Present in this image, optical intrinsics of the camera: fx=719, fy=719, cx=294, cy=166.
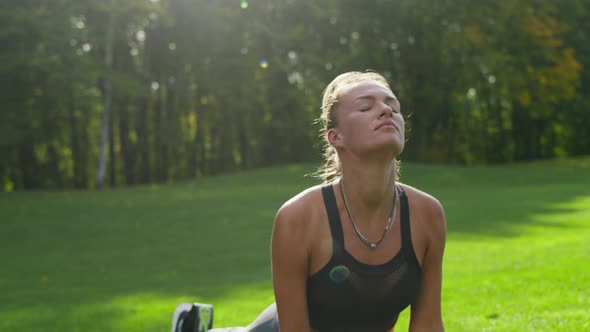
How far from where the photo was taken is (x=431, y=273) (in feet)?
11.7

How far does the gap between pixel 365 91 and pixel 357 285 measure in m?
0.90

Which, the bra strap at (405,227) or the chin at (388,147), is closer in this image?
the chin at (388,147)

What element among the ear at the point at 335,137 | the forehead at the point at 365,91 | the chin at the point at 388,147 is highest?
the forehead at the point at 365,91

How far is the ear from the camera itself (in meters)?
3.41

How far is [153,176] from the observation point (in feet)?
168

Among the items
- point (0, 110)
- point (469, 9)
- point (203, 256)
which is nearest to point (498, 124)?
point (469, 9)

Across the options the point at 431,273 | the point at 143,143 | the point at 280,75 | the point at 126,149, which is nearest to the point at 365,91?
the point at 431,273

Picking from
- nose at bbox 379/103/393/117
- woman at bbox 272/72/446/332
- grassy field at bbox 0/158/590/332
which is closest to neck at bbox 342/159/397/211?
woman at bbox 272/72/446/332

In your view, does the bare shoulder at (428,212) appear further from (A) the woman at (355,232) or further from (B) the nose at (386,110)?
(B) the nose at (386,110)

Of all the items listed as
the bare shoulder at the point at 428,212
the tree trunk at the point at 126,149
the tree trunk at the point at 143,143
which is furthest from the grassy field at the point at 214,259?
the tree trunk at the point at 143,143

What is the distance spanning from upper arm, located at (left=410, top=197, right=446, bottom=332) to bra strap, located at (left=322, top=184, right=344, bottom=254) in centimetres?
44

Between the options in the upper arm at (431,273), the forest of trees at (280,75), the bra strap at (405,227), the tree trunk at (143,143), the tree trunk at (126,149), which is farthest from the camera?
the tree trunk at (143,143)

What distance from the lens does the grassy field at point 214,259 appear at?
8.59m

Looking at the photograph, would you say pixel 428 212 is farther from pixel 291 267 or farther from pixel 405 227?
pixel 291 267
